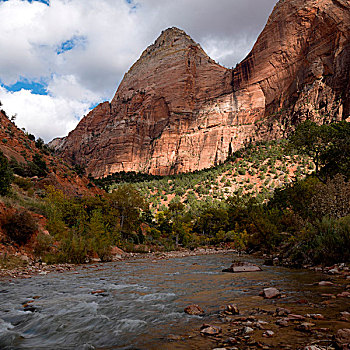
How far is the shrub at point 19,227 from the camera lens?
13.0 m

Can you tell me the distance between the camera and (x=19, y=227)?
13.2 metres

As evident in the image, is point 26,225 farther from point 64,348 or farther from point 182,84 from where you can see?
point 182,84

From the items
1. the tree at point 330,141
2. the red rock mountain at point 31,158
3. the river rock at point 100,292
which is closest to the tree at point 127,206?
the red rock mountain at point 31,158

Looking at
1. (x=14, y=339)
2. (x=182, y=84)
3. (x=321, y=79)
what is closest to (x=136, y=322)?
(x=14, y=339)

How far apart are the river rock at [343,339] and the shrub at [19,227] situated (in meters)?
14.1

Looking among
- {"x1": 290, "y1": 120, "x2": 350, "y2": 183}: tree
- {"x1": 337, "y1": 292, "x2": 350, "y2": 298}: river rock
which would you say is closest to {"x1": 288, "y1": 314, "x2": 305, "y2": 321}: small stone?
{"x1": 337, "y1": 292, "x2": 350, "y2": 298}: river rock

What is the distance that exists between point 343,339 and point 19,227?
14281 millimetres

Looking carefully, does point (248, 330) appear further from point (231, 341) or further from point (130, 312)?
point (130, 312)

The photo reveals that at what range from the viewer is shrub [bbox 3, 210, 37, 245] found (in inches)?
512

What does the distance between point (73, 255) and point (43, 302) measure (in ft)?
32.2

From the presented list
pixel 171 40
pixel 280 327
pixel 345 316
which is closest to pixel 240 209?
pixel 345 316

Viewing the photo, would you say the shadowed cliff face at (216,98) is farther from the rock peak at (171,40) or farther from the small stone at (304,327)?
the small stone at (304,327)

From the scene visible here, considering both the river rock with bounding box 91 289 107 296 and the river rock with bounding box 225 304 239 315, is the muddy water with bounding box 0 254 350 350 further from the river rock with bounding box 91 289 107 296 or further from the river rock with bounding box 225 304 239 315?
the river rock with bounding box 225 304 239 315

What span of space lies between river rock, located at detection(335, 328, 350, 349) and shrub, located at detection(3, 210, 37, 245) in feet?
46.4
